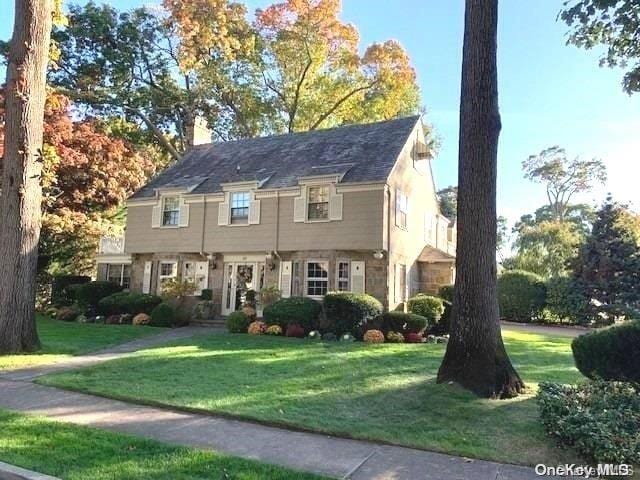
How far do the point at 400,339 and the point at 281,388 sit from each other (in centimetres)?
764

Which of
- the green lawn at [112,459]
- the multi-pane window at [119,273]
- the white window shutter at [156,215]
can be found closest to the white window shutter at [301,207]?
the white window shutter at [156,215]

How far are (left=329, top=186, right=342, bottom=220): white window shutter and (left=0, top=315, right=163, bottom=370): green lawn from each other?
7.32m

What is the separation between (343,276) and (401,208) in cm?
356

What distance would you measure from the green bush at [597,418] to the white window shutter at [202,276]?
16010 millimetres

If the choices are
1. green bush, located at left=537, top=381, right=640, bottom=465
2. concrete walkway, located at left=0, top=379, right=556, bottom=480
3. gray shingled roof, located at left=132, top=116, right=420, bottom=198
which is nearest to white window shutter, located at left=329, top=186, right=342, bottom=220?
gray shingled roof, located at left=132, top=116, right=420, bottom=198

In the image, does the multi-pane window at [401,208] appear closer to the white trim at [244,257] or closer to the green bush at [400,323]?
the green bush at [400,323]

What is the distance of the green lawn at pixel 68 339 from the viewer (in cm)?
1051

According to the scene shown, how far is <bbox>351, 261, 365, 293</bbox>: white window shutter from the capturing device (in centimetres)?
1747

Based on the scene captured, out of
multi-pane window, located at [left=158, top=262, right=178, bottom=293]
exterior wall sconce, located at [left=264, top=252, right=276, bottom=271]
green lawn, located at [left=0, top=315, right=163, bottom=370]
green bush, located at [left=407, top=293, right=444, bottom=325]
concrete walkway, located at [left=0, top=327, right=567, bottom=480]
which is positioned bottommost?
concrete walkway, located at [left=0, top=327, right=567, bottom=480]

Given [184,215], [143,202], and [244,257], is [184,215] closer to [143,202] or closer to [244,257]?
[143,202]

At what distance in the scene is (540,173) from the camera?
49562mm

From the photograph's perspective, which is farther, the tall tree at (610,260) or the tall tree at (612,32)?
the tall tree at (610,260)

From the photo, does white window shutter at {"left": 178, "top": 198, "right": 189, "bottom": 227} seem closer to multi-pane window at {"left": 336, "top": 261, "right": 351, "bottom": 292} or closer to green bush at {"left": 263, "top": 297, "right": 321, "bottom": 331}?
green bush at {"left": 263, "top": 297, "right": 321, "bottom": 331}

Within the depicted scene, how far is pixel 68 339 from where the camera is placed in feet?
A: 46.7
